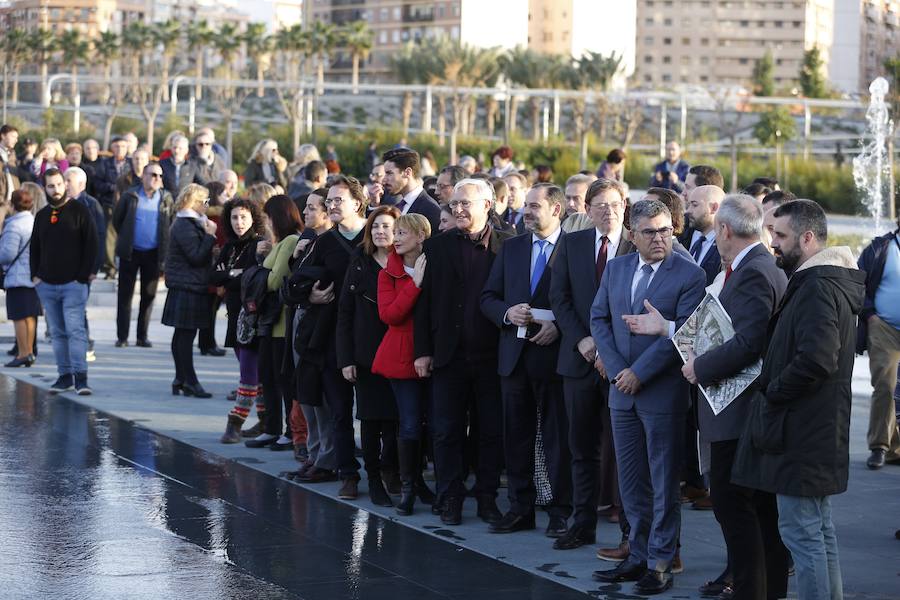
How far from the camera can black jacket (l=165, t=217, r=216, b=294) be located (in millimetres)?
12844

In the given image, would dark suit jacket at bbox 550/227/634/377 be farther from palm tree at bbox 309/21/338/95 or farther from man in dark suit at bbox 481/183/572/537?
palm tree at bbox 309/21/338/95

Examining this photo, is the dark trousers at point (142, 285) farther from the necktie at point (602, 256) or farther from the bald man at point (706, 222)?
the necktie at point (602, 256)

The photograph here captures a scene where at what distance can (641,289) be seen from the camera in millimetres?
7211

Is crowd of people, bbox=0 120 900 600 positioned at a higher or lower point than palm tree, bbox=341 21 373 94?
lower

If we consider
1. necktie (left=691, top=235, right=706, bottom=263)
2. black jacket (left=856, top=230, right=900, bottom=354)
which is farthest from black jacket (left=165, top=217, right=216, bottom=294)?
black jacket (left=856, top=230, right=900, bottom=354)

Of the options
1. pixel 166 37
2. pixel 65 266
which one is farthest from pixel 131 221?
pixel 166 37

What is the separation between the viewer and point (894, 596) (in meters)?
7.06

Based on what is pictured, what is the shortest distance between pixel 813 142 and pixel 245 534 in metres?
62.8

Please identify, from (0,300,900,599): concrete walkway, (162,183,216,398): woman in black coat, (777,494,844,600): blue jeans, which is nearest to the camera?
(777,494,844,600): blue jeans

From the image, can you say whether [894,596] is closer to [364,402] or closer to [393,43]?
[364,402]

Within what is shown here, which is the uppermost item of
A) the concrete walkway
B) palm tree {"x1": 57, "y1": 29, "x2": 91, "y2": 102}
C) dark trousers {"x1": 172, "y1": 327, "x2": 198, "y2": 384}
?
palm tree {"x1": 57, "y1": 29, "x2": 91, "y2": 102}

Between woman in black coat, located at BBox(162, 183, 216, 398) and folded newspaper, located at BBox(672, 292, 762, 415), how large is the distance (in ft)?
23.1

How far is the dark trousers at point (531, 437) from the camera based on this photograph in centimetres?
826

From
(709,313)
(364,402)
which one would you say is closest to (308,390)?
(364,402)
